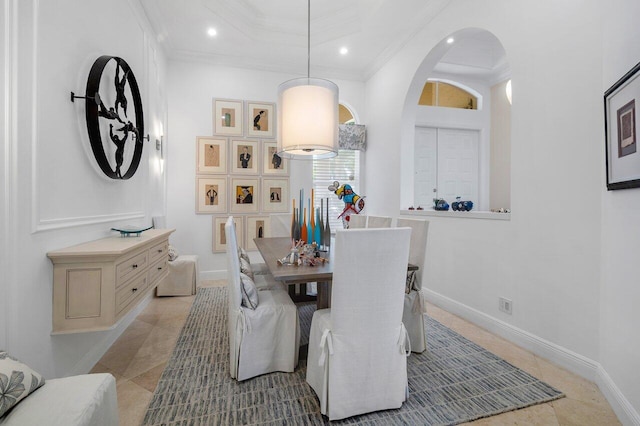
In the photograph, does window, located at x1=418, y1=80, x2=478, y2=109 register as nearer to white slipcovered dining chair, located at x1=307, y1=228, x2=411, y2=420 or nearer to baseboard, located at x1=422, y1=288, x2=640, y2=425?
baseboard, located at x1=422, y1=288, x2=640, y2=425

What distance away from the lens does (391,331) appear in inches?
63.4

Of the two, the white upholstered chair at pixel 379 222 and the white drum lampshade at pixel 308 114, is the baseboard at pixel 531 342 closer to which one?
the white upholstered chair at pixel 379 222

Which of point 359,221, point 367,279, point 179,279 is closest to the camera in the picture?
point 367,279

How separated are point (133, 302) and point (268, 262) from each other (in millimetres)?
885

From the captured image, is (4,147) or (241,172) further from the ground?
(241,172)

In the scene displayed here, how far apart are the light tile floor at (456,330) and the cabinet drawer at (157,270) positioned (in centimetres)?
53

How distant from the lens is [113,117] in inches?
89.4

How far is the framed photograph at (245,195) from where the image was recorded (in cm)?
462

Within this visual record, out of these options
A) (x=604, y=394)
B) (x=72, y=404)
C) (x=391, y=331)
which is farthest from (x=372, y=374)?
(x=604, y=394)

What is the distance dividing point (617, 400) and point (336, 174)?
162 inches

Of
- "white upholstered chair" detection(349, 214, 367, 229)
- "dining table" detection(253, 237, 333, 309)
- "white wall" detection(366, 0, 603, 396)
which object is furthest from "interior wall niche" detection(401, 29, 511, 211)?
"dining table" detection(253, 237, 333, 309)

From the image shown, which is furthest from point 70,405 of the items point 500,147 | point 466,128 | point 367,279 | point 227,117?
point 500,147

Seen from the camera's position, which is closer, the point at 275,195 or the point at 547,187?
the point at 547,187

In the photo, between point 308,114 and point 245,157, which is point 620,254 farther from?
point 245,157
